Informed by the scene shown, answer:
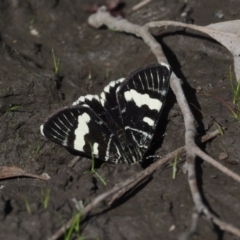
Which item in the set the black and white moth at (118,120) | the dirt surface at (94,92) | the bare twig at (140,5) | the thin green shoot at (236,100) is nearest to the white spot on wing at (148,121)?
the black and white moth at (118,120)

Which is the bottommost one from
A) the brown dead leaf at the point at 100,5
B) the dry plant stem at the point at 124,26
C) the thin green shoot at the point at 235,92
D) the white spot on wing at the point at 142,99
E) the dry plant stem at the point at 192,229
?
the dry plant stem at the point at 192,229

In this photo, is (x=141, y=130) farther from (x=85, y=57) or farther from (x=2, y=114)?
(x=85, y=57)

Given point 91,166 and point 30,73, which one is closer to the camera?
point 91,166

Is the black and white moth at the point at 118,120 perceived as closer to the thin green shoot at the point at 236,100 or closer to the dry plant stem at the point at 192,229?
the thin green shoot at the point at 236,100

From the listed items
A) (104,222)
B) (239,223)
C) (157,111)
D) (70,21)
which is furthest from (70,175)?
(70,21)

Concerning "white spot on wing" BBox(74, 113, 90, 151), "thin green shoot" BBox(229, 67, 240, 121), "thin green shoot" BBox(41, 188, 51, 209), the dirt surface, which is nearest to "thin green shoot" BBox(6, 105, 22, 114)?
the dirt surface

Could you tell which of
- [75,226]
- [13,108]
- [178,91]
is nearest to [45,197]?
[75,226]

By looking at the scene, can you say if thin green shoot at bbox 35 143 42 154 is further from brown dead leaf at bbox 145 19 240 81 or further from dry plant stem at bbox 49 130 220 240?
brown dead leaf at bbox 145 19 240 81
